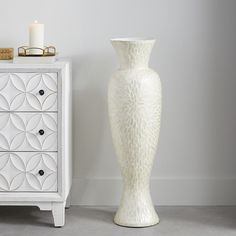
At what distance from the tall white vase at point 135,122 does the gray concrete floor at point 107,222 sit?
0.29 ft

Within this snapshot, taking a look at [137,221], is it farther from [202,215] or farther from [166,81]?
[166,81]

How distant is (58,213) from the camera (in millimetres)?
3215

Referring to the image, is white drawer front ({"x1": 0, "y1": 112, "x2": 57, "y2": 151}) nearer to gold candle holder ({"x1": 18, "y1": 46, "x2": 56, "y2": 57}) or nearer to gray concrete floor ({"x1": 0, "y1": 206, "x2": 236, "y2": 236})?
gold candle holder ({"x1": 18, "y1": 46, "x2": 56, "y2": 57})

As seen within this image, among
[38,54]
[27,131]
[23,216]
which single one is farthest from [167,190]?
[38,54]

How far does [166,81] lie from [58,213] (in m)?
0.87

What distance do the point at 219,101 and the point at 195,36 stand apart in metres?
0.35

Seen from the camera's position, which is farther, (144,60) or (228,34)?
(228,34)

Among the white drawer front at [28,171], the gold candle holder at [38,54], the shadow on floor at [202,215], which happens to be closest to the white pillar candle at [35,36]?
the gold candle holder at [38,54]

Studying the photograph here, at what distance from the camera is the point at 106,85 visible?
354 centimetres

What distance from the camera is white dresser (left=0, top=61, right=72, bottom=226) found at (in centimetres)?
314

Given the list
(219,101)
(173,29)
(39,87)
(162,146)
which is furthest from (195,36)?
(39,87)

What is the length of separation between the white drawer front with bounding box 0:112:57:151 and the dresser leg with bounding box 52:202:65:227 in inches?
10.5

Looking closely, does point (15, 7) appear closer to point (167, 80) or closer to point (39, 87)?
point (39, 87)

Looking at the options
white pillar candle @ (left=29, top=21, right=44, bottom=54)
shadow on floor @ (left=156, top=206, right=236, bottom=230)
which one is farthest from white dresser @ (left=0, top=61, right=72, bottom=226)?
shadow on floor @ (left=156, top=206, right=236, bottom=230)
